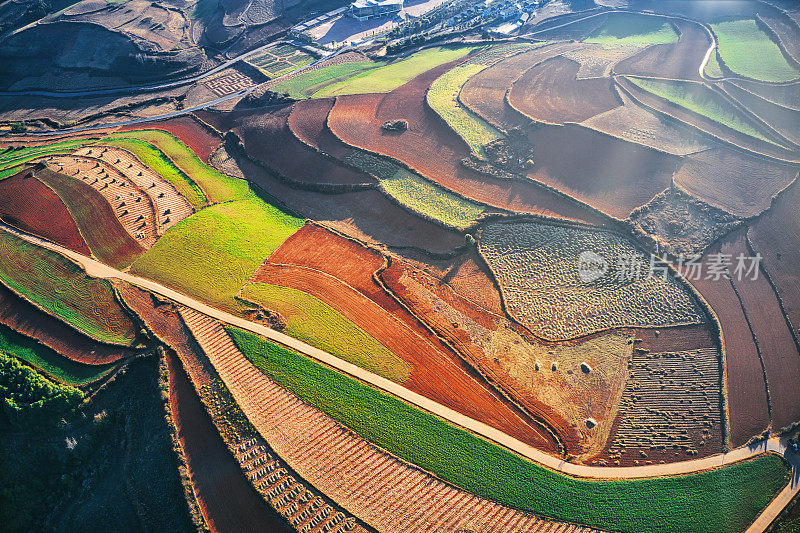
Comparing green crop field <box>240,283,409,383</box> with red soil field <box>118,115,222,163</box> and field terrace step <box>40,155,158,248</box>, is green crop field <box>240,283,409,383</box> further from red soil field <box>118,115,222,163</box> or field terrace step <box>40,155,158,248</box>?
red soil field <box>118,115,222,163</box>

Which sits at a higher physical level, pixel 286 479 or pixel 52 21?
pixel 52 21

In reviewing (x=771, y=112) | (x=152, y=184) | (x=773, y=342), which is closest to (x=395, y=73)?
(x=152, y=184)

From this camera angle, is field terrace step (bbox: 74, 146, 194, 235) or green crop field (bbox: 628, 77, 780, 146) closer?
field terrace step (bbox: 74, 146, 194, 235)

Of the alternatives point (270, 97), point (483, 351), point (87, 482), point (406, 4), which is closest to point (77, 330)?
point (87, 482)

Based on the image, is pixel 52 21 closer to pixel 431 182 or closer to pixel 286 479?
pixel 431 182

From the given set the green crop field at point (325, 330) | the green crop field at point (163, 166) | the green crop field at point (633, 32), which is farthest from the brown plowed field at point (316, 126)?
the green crop field at point (633, 32)

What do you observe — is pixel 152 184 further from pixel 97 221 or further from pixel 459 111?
pixel 459 111

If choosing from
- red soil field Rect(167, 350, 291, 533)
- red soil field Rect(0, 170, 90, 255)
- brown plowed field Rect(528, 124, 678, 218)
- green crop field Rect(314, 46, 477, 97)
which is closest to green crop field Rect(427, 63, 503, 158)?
brown plowed field Rect(528, 124, 678, 218)
